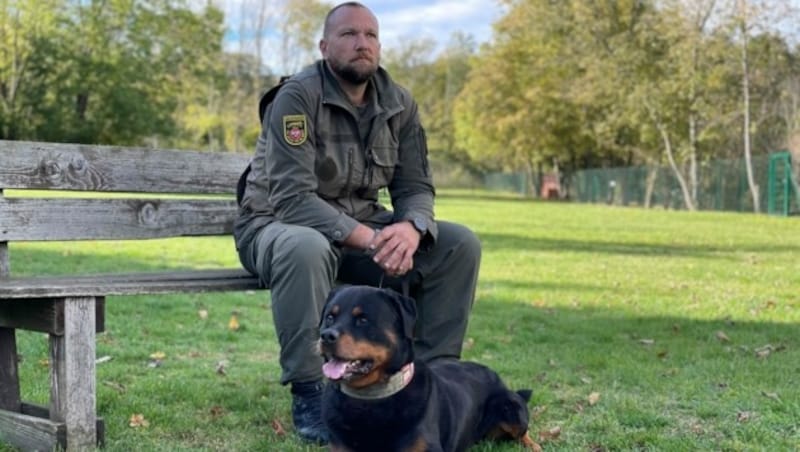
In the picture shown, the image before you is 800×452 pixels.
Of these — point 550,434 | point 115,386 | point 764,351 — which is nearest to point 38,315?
point 115,386

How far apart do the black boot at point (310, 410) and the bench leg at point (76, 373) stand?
90cm

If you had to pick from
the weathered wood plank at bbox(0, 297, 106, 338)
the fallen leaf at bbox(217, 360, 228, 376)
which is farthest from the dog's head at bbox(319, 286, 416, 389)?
the fallen leaf at bbox(217, 360, 228, 376)

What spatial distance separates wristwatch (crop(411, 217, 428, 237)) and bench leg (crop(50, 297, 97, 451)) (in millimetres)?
1514

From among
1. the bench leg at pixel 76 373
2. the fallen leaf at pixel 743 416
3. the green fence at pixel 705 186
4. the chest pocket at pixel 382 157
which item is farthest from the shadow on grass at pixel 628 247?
the green fence at pixel 705 186

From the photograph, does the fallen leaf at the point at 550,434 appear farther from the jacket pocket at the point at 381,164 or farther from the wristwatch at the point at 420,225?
the jacket pocket at the point at 381,164

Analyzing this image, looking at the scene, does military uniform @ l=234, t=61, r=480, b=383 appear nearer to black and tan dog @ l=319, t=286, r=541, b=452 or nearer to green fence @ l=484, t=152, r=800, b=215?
black and tan dog @ l=319, t=286, r=541, b=452

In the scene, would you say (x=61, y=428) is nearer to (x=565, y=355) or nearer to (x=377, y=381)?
(x=377, y=381)

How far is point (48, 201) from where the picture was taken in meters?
4.36

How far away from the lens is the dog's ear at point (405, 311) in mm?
3316

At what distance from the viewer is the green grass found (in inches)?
168

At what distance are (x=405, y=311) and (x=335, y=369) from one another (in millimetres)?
365

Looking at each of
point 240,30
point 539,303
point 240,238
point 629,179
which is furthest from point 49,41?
point 240,238

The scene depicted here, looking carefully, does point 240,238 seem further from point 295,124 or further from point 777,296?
point 777,296

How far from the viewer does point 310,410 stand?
403cm
